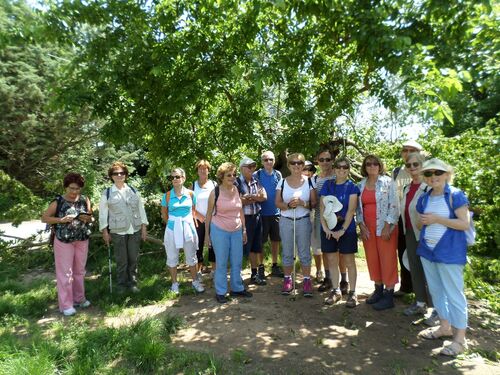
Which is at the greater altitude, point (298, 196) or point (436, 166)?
point (436, 166)

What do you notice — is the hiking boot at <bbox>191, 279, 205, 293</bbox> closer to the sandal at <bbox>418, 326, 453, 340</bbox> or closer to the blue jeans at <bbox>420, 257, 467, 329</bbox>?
the sandal at <bbox>418, 326, 453, 340</bbox>

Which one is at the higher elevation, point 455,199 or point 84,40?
point 84,40

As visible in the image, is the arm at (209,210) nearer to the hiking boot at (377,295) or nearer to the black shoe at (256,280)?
the black shoe at (256,280)

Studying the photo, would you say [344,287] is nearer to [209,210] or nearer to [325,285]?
[325,285]

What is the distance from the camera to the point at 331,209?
15.4ft

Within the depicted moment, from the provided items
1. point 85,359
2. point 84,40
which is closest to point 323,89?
point 84,40

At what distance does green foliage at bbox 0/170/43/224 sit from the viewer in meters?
7.52

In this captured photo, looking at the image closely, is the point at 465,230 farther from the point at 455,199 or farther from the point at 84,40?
the point at 84,40

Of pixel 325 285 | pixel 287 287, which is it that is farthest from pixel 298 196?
pixel 325 285

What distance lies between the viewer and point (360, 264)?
288 inches

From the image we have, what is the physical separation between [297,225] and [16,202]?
20.2 ft

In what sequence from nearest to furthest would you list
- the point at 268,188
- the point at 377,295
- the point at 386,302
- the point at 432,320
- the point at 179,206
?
the point at 432,320, the point at 386,302, the point at 377,295, the point at 179,206, the point at 268,188

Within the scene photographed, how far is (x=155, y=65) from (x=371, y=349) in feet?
15.6

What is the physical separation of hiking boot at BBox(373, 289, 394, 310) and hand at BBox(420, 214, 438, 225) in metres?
1.50
